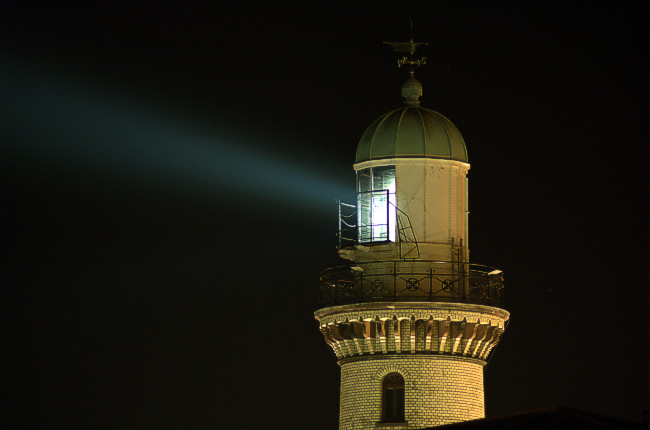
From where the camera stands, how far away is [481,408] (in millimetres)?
60812

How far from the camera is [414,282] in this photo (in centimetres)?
6056

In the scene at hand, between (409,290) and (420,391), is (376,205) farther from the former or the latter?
(420,391)

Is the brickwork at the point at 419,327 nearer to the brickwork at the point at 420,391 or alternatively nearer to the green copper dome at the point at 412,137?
the brickwork at the point at 420,391

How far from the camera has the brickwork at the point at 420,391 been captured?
197 feet

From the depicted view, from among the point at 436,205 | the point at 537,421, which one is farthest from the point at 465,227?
the point at 537,421

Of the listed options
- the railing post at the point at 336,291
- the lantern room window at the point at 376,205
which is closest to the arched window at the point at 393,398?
the railing post at the point at 336,291

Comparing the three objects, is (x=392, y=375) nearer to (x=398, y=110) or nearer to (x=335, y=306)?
(x=335, y=306)

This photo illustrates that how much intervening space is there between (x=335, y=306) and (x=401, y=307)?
217 centimetres

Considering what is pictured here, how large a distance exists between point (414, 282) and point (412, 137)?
4.56 m

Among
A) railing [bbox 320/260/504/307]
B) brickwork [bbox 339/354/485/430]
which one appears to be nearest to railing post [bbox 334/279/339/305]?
railing [bbox 320/260/504/307]

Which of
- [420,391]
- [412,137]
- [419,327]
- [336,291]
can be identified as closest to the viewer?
[420,391]

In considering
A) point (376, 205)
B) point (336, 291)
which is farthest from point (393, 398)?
point (376, 205)

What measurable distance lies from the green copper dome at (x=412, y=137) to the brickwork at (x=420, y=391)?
6220 mm

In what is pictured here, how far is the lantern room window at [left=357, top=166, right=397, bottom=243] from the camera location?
61.5 meters
